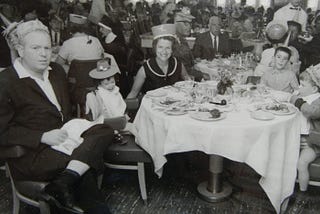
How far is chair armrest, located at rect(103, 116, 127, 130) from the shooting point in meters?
2.80

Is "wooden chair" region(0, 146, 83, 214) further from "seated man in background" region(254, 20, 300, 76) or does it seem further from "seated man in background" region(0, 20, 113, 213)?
"seated man in background" region(254, 20, 300, 76)

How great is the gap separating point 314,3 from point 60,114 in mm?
2660

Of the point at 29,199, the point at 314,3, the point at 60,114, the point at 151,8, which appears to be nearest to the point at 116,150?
the point at 60,114

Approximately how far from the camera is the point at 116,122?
2.84 m

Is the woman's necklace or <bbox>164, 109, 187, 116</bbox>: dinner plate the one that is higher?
the woman's necklace

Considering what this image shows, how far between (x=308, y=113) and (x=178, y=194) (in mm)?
1229

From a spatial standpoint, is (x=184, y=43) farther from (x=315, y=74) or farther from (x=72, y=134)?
(x=72, y=134)

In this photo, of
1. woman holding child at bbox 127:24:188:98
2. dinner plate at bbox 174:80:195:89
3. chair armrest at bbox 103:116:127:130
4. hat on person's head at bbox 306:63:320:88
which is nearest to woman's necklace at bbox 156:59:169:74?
woman holding child at bbox 127:24:188:98

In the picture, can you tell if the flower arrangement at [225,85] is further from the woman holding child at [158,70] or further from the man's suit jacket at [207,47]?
the man's suit jacket at [207,47]

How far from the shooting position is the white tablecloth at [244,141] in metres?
2.26

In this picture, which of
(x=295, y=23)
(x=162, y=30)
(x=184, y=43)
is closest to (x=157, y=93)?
(x=162, y=30)

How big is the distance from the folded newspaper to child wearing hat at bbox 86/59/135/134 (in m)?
0.35

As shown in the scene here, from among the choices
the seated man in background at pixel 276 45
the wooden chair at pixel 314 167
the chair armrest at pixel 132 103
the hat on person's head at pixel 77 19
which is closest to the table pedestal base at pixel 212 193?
the wooden chair at pixel 314 167

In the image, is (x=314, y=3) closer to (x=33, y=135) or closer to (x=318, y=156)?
(x=318, y=156)
